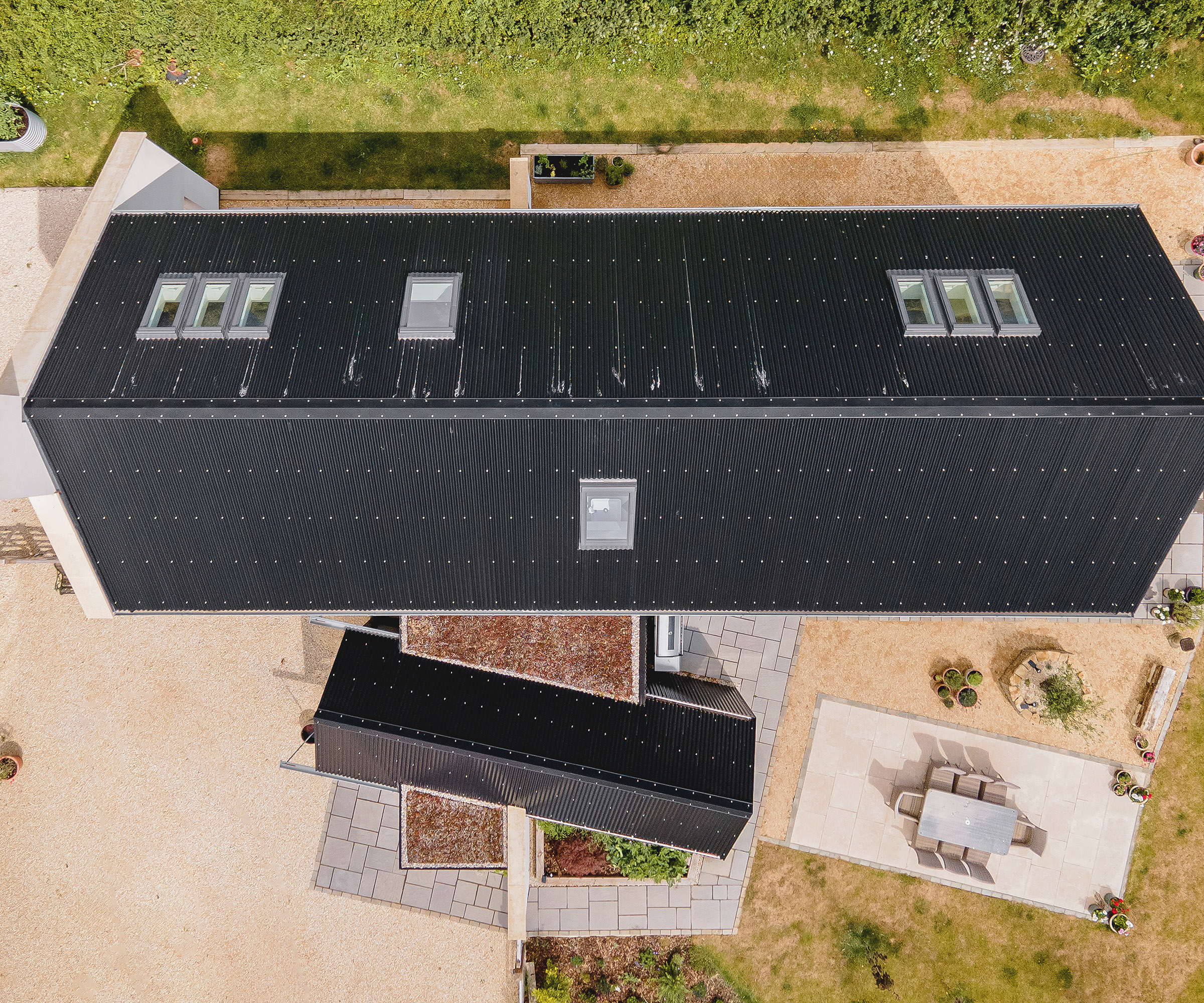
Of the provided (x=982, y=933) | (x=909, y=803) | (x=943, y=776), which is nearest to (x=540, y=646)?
(x=909, y=803)

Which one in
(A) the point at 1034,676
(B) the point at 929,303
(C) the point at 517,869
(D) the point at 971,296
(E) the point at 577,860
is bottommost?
(C) the point at 517,869

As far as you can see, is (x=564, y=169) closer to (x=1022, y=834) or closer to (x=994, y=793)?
(x=994, y=793)

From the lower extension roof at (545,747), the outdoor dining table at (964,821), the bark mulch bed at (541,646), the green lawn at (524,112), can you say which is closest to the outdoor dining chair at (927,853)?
the outdoor dining table at (964,821)

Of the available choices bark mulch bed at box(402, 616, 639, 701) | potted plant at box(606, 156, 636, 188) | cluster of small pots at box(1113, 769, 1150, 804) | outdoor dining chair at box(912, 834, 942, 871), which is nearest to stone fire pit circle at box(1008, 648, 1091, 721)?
cluster of small pots at box(1113, 769, 1150, 804)

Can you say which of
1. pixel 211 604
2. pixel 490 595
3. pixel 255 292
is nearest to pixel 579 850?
pixel 490 595

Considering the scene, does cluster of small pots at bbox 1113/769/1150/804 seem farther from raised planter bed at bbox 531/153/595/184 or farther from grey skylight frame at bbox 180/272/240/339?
grey skylight frame at bbox 180/272/240/339

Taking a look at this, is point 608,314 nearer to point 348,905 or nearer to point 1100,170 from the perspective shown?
point 1100,170

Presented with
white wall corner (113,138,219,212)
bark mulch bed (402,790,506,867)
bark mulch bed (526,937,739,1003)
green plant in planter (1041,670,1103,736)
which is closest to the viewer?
white wall corner (113,138,219,212)
